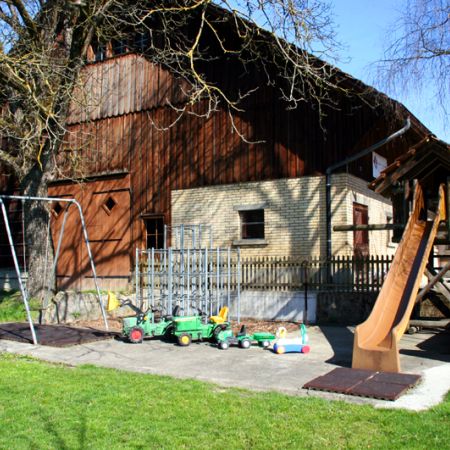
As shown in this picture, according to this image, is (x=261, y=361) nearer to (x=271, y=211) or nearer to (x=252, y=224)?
(x=271, y=211)

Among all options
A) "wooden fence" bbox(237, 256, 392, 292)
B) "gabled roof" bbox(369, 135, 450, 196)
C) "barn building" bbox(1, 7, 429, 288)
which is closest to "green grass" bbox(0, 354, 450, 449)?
"gabled roof" bbox(369, 135, 450, 196)

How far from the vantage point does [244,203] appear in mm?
16359

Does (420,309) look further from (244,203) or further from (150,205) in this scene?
(150,205)

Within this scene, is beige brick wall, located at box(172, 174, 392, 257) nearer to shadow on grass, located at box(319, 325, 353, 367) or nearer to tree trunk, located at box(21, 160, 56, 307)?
shadow on grass, located at box(319, 325, 353, 367)

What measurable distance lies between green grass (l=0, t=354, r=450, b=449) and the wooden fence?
7428 mm

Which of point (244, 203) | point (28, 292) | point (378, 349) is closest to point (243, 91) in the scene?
point (244, 203)

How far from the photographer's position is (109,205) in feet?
63.3

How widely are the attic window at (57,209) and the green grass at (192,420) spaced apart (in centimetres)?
1360

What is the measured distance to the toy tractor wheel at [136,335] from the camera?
11.1 metres

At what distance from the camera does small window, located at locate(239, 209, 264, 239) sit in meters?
16.2

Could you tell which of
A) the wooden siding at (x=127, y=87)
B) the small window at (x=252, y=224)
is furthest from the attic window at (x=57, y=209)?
the small window at (x=252, y=224)

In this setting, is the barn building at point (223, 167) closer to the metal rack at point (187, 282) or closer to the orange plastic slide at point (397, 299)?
the metal rack at point (187, 282)

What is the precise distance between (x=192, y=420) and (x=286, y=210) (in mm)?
10295

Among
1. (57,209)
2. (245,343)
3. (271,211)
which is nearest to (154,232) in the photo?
(57,209)
